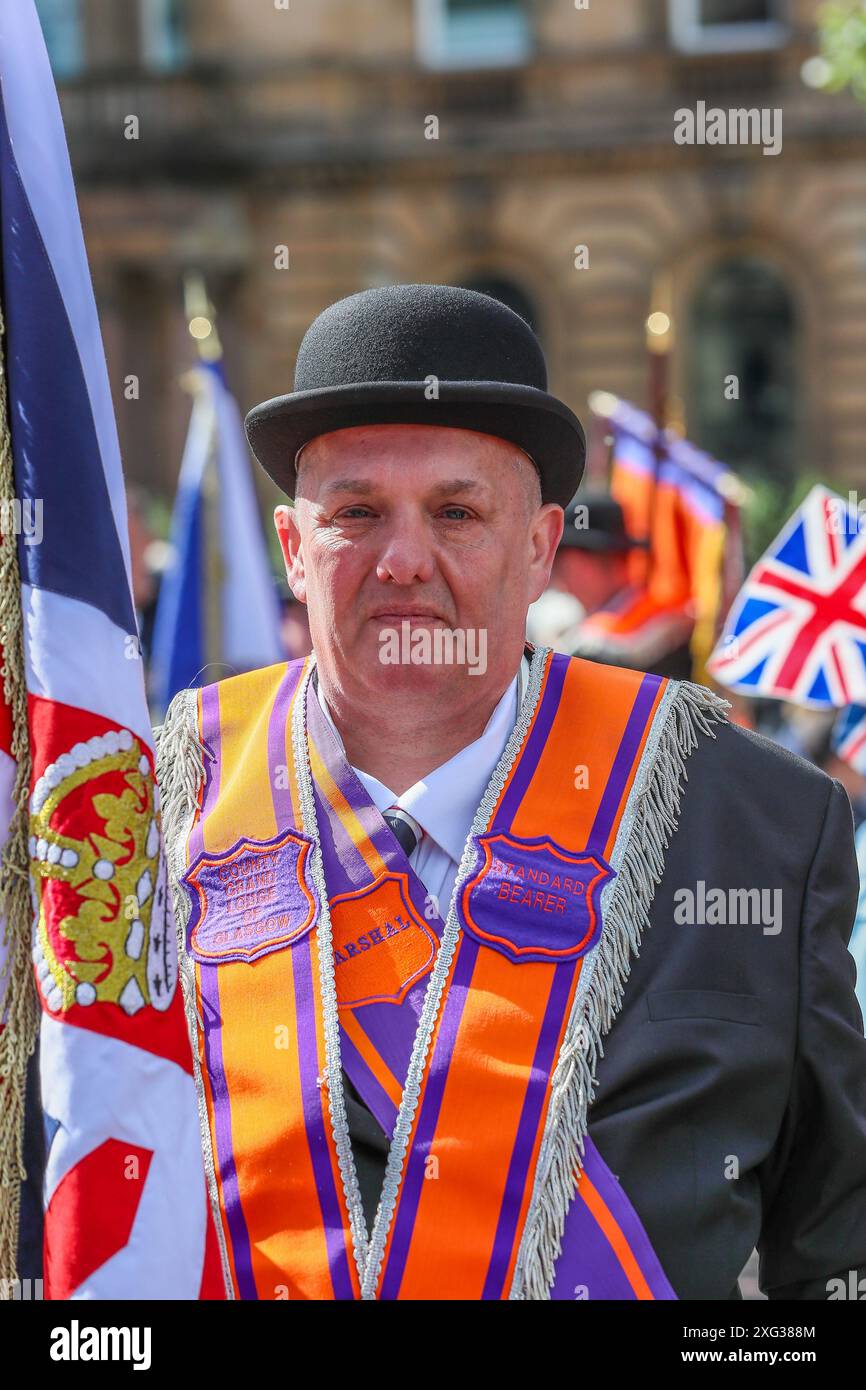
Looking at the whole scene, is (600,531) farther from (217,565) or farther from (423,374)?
(423,374)

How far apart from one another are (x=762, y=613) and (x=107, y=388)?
3.21m

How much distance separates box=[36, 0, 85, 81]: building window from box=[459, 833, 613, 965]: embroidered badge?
21.4 meters

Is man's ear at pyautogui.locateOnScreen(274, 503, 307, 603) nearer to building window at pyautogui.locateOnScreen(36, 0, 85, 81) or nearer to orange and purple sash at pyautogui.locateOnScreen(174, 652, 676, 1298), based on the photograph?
orange and purple sash at pyautogui.locateOnScreen(174, 652, 676, 1298)

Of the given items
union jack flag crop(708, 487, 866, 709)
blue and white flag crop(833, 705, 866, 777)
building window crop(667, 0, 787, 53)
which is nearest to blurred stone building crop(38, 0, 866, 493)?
building window crop(667, 0, 787, 53)

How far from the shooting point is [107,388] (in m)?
2.16

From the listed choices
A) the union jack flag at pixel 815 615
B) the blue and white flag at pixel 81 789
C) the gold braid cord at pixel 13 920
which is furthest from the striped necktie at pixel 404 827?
the union jack flag at pixel 815 615

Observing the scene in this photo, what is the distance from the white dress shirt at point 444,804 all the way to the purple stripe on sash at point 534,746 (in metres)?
0.05

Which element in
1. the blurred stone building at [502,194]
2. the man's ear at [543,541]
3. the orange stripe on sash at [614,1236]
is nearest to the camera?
the orange stripe on sash at [614,1236]

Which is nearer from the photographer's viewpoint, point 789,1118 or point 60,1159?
point 60,1159

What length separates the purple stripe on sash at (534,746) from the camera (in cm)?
249

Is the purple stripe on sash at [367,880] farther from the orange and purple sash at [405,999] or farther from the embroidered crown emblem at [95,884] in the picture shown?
the embroidered crown emblem at [95,884]
